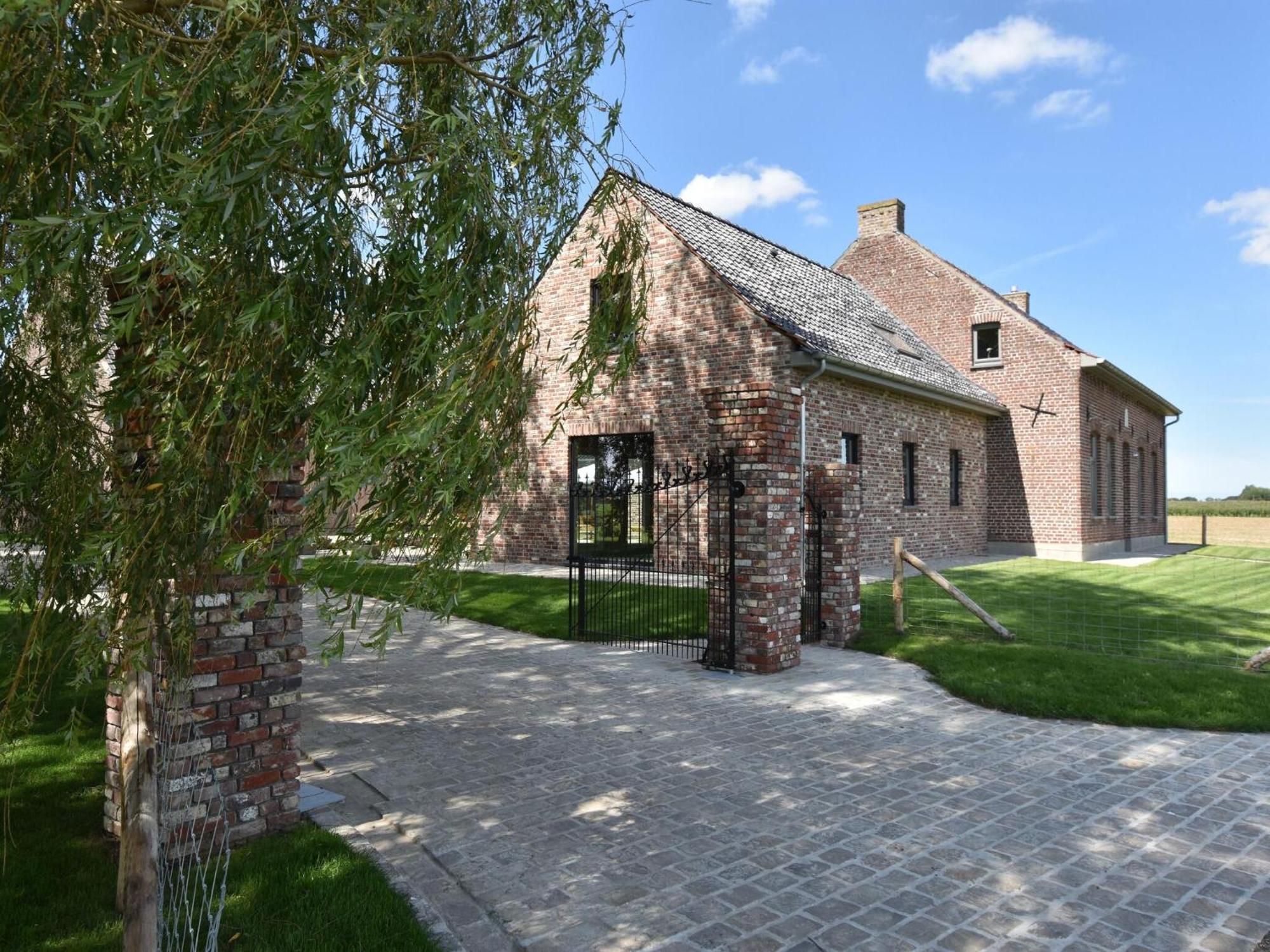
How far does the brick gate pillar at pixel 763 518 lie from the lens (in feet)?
25.4

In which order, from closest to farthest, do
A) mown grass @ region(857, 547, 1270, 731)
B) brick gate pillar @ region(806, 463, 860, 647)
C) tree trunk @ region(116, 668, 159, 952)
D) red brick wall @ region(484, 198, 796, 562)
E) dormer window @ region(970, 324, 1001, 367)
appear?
tree trunk @ region(116, 668, 159, 952) < mown grass @ region(857, 547, 1270, 731) < brick gate pillar @ region(806, 463, 860, 647) < red brick wall @ region(484, 198, 796, 562) < dormer window @ region(970, 324, 1001, 367)

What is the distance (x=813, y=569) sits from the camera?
943 centimetres

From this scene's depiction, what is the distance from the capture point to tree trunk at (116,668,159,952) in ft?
8.16

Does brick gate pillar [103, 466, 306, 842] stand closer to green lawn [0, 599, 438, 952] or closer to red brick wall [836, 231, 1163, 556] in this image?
green lawn [0, 599, 438, 952]

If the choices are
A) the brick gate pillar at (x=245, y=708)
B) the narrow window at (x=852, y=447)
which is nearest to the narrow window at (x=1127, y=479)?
the narrow window at (x=852, y=447)

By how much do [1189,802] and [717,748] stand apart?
8.89 ft

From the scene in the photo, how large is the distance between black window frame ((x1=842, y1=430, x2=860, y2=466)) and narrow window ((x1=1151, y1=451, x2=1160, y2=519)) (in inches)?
643

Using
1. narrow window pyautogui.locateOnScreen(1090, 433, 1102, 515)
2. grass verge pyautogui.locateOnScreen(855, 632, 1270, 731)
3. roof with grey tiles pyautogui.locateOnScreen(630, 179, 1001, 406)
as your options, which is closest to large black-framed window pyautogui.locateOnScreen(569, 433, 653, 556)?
roof with grey tiles pyautogui.locateOnScreen(630, 179, 1001, 406)

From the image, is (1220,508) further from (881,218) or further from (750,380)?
(750,380)

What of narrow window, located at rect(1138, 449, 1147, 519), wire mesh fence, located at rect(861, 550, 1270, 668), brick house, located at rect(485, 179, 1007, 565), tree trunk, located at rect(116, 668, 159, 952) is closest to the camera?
tree trunk, located at rect(116, 668, 159, 952)

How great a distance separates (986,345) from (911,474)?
590cm

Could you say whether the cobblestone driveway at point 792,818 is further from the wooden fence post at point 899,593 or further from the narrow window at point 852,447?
the narrow window at point 852,447

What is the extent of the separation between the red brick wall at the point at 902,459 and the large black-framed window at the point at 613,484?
125 inches

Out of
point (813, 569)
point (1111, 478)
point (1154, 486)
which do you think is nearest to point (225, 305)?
point (813, 569)
